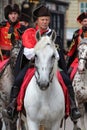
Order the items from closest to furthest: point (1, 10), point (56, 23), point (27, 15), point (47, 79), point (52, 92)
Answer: point (47, 79), point (52, 92), point (27, 15), point (1, 10), point (56, 23)

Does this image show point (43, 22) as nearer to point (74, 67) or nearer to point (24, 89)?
point (24, 89)

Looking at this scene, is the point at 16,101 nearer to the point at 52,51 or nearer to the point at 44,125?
the point at 44,125

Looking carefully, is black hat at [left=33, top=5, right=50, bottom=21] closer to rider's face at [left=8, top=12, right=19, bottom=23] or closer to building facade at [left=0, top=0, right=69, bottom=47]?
rider's face at [left=8, top=12, right=19, bottom=23]

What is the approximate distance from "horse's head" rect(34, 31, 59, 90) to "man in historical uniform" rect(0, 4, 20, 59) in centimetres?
321

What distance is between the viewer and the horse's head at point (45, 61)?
964 cm

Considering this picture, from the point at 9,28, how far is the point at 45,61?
13.6 ft

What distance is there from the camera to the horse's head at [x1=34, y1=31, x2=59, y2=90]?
9641 millimetres

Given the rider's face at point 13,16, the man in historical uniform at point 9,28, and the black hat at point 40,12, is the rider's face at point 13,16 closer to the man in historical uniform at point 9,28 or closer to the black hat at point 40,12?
the man in historical uniform at point 9,28

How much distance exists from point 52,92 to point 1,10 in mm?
24016

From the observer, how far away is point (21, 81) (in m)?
11.1

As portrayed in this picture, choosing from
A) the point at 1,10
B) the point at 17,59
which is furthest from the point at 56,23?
the point at 17,59

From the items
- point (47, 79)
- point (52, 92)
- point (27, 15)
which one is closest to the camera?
point (47, 79)

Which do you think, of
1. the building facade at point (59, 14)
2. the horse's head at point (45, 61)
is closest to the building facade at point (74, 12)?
the building facade at point (59, 14)

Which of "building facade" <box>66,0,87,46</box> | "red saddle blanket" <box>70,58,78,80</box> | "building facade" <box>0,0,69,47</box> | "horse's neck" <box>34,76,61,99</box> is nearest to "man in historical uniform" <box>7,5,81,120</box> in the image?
"horse's neck" <box>34,76,61,99</box>
